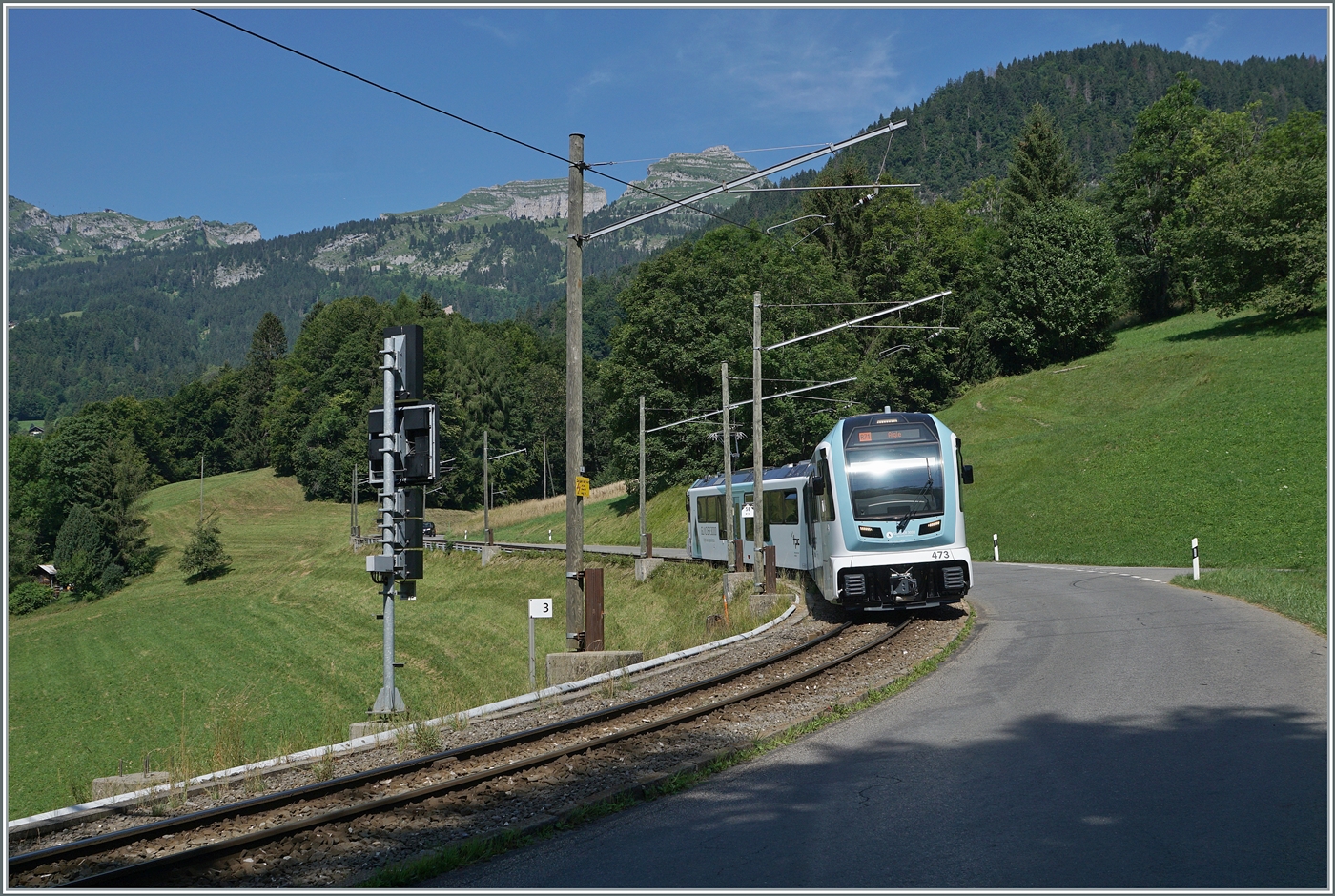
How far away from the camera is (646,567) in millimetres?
40281

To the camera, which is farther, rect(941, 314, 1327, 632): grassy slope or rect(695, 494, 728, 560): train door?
rect(695, 494, 728, 560): train door

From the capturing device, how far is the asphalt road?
615 cm

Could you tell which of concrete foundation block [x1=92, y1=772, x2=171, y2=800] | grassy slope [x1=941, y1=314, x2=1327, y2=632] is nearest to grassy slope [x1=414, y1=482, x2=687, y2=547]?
grassy slope [x1=941, y1=314, x2=1327, y2=632]

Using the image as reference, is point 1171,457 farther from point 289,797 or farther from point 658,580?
point 289,797

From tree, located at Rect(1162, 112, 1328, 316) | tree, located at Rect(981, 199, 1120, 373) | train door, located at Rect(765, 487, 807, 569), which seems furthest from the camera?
tree, located at Rect(981, 199, 1120, 373)

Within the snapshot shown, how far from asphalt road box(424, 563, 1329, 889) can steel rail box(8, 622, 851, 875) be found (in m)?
2.42

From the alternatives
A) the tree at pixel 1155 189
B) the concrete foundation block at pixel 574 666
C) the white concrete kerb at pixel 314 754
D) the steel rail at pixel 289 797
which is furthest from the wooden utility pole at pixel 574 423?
the tree at pixel 1155 189

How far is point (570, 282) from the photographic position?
675 inches

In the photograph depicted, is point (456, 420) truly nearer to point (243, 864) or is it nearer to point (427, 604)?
point (427, 604)

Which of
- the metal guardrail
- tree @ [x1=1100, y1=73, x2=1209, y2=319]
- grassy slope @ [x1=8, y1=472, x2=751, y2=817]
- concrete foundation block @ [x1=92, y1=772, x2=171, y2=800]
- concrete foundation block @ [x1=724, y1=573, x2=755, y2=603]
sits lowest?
grassy slope @ [x1=8, y1=472, x2=751, y2=817]

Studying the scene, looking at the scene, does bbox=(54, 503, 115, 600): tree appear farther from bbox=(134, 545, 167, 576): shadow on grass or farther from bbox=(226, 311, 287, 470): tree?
bbox=(226, 311, 287, 470): tree

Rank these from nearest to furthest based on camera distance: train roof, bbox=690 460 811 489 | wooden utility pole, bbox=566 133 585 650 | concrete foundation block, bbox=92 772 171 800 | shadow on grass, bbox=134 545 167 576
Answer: concrete foundation block, bbox=92 772 171 800 < wooden utility pole, bbox=566 133 585 650 < train roof, bbox=690 460 811 489 < shadow on grass, bbox=134 545 167 576

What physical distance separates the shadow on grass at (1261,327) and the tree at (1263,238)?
66 cm

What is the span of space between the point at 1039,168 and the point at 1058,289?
21433 mm
